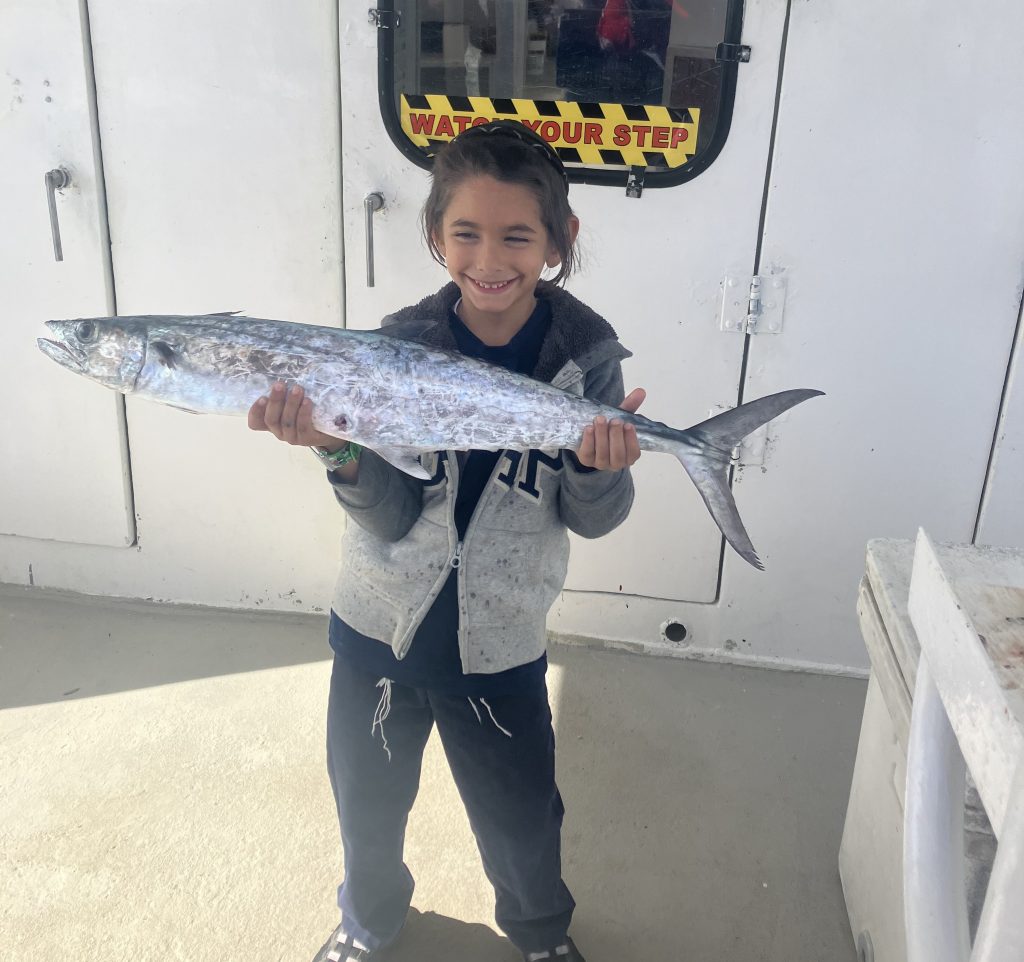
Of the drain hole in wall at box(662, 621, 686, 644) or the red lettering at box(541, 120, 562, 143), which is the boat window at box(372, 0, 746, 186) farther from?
the drain hole in wall at box(662, 621, 686, 644)

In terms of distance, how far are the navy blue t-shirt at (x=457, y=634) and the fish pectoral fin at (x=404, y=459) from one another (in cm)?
14

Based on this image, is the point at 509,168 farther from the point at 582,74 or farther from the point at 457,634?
the point at 582,74

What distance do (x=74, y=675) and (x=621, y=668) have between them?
5.94 feet

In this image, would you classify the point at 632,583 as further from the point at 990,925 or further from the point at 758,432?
the point at 990,925

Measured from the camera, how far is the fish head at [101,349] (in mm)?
1538

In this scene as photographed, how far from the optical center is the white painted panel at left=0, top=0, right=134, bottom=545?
2.75 metres

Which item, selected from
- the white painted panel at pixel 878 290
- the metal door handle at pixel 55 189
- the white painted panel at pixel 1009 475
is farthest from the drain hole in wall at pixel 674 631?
the metal door handle at pixel 55 189

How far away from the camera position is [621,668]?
2.98 m

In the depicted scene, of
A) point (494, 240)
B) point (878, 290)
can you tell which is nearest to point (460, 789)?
point (494, 240)

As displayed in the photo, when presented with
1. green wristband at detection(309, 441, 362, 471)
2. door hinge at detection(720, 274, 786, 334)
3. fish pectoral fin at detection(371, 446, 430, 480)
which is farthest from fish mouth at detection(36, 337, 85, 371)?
door hinge at detection(720, 274, 786, 334)

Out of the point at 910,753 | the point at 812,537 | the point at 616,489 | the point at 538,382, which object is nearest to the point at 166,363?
the point at 538,382

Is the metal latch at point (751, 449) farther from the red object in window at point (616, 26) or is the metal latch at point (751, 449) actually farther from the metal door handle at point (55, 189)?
the metal door handle at point (55, 189)

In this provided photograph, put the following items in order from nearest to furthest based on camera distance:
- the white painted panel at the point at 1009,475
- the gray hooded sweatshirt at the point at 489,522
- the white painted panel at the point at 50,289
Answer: the gray hooded sweatshirt at the point at 489,522 < the white painted panel at the point at 1009,475 < the white painted panel at the point at 50,289

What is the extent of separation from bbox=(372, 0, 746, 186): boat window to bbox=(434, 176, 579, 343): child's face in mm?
Answer: 1142
